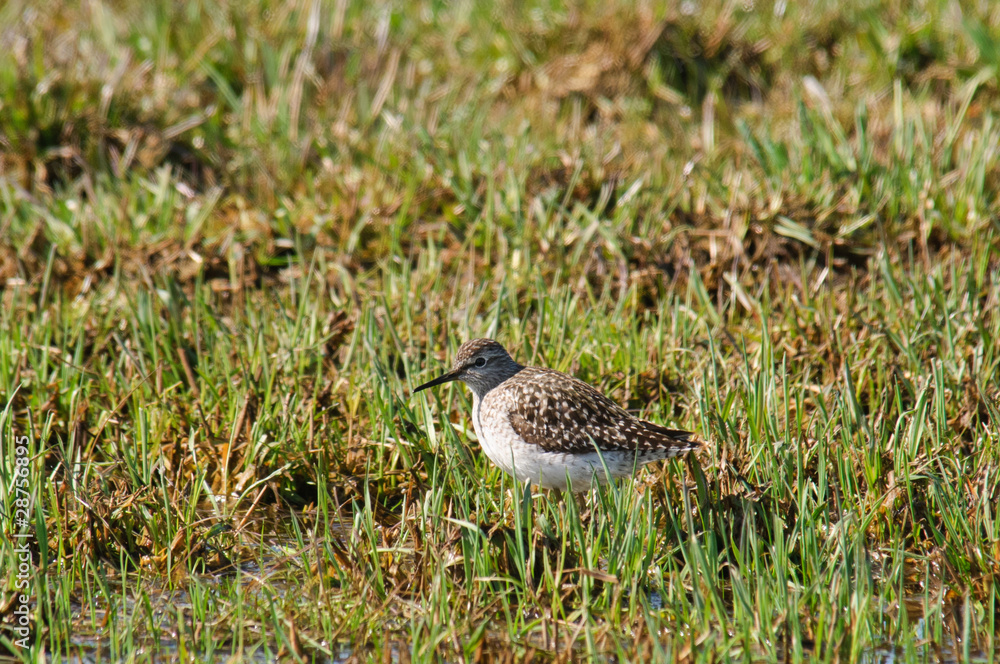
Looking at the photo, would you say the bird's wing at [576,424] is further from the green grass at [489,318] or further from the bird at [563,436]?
the green grass at [489,318]

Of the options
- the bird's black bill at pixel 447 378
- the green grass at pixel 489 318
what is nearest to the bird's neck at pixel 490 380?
the bird's black bill at pixel 447 378

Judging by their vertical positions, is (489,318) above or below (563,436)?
above

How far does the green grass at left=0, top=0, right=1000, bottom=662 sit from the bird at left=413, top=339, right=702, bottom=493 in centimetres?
17

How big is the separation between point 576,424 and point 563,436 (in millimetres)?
85

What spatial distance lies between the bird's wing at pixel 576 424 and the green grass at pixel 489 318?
0.25 m

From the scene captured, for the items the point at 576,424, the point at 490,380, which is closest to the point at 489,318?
the point at 490,380

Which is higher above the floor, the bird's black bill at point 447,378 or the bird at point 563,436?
the bird's black bill at point 447,378

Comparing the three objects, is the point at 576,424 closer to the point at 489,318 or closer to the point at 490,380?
the point at 490,380

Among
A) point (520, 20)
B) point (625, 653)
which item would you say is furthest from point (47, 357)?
point (520, 20)

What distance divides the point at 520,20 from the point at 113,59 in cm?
339

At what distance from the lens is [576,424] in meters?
4.95

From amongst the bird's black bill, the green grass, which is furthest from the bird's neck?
the green grass

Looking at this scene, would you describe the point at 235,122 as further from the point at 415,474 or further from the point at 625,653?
the point at 625,653

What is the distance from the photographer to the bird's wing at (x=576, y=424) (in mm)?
4793
